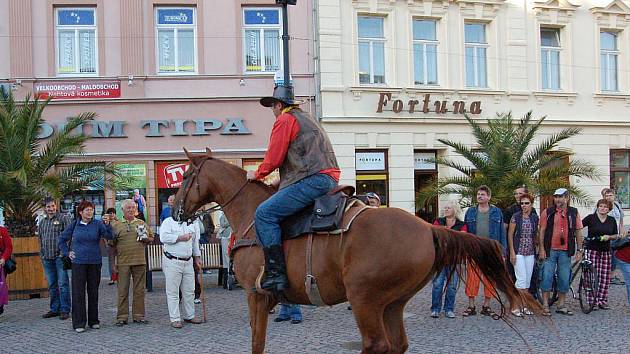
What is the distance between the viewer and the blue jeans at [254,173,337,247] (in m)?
5.71

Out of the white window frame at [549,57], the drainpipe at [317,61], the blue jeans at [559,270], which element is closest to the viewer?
the blue jeans at [559,270]

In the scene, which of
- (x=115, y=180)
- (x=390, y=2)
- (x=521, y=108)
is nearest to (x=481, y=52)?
(x=521, y=108)

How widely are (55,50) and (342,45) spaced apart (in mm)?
8780

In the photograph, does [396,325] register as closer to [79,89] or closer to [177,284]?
[177,284]

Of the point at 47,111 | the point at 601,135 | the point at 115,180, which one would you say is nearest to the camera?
the point at 115,180

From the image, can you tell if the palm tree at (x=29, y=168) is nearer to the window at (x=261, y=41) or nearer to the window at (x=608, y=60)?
the window at (x=261, y=41)

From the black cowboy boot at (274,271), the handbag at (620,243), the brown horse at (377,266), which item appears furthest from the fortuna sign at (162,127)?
the black cowboy boot at (274,271)

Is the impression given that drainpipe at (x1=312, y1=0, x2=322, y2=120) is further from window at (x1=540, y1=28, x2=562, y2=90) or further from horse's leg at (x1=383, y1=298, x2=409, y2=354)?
horse's leg at (x1=383, y1=298, x2=409, y2=354)

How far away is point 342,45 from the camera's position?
20.9 meters

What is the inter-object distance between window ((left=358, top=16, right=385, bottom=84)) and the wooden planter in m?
11.9

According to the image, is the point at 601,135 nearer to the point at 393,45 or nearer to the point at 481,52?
the point at 481,52

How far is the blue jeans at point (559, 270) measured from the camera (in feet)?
34.6

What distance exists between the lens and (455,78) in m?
22.3

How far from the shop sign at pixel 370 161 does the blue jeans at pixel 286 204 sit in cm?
1560
